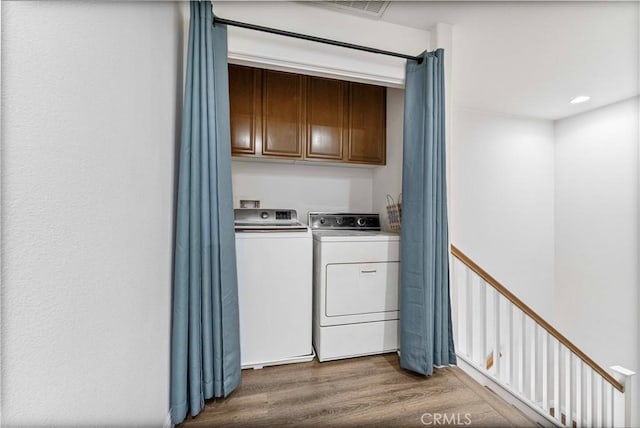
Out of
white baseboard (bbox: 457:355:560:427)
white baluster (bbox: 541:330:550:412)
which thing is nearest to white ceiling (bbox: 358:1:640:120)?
white baluster (bbox: 541:330:550:412)

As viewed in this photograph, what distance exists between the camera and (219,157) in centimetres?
147

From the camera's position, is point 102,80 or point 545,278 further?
point 545,278

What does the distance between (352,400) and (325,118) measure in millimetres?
2273

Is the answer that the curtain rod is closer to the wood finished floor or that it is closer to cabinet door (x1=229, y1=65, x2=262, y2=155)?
cabinet door (x1=229, y1=65, x2=262, y2=155)

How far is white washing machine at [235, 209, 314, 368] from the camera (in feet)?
5.86

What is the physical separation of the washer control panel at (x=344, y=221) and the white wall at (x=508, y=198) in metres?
1.14

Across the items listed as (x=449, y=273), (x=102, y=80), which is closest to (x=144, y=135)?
(x=102, y=80)

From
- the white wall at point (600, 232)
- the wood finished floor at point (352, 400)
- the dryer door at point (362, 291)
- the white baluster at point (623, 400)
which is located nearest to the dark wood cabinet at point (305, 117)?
the dryer door at point (362, 291)

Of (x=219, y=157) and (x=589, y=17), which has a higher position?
(x=589, y=17)

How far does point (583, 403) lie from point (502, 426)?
49.9 inches

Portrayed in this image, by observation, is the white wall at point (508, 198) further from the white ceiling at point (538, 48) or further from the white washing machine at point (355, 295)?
the white washing machine at point (355, 295)

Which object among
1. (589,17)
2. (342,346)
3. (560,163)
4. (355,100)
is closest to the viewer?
(589,17)

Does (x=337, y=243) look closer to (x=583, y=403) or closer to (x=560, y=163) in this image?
(x=583, y=403)

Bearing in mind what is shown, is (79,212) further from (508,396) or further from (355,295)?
(508,396)
